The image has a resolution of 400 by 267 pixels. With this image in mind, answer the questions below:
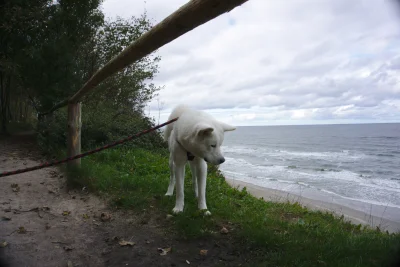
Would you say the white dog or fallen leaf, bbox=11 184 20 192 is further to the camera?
fallen leaf, bbox=11 184 20 192

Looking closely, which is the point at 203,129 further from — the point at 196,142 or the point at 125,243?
the point at 125,243

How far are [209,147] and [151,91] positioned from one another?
47.6 feet

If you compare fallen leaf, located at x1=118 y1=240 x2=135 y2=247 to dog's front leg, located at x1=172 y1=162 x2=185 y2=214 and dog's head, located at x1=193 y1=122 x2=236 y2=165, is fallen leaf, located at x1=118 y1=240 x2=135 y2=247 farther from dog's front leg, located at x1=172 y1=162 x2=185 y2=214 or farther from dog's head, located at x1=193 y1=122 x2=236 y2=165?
dog's head, located at x1=193 y1=122 x2=236 y2=165

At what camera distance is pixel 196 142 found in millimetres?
3820

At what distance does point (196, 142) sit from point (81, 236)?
199 cm

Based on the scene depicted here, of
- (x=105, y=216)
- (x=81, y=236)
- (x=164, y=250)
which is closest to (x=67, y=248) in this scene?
(x=81, y=236)

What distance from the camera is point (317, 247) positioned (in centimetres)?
328

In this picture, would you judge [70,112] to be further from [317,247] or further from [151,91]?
[151,91]

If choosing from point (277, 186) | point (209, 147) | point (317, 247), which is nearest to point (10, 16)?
point (209, 147)

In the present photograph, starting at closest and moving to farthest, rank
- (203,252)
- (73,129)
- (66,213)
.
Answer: (203,252)
(66,213)
(73,129)

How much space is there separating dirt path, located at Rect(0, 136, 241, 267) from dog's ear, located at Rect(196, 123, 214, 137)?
1.39 meters

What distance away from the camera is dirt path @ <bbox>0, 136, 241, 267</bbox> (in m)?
3.22

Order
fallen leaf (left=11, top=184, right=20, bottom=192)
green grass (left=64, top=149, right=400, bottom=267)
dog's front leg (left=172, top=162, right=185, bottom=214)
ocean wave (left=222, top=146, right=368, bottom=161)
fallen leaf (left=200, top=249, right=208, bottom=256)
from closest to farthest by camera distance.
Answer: green grass (left=64, top=149, right=400, bottom=267)
fallen leaf (left=200, top=249, right=208, bottom=256)
dog's front leg (left=172, top=162, right=185, bottom=214)
fallen leaf (left=11, top=184, right=20, bottom=192)
ocean wave (left=222, top=146, right=368, bottom=161)

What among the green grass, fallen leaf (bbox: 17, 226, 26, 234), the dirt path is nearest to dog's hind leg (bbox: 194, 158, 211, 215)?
the green grass
